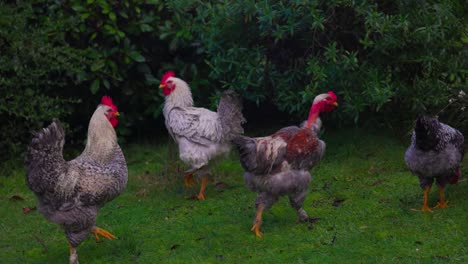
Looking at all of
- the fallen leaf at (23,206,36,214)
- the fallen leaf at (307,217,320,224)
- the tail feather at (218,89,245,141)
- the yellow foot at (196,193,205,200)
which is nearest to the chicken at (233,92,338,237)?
the fallen leaf at (307,217,320,224)

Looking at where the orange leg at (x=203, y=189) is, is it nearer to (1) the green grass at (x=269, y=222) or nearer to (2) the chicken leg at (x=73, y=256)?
(1) the green grass at (x=269, y=222)

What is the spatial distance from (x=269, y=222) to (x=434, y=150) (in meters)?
1.90

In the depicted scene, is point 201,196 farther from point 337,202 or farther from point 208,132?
point 337,202

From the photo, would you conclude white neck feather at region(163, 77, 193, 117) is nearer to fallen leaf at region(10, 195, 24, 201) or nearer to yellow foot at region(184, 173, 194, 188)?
yellow foot at region(184, 173, 194, 188)

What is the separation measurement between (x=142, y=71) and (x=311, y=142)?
4.53 m

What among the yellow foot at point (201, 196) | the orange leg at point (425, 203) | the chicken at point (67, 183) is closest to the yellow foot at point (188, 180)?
the yellow foot at point (201, 196)

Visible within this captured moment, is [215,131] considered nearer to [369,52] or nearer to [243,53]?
[243,53]

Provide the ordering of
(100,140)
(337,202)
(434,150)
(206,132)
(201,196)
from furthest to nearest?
(201,196) < (206,132) < (337,202) < (434,150) < (100,140)

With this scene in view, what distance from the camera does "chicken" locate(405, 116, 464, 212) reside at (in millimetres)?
7598

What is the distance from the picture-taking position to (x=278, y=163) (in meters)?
7.51

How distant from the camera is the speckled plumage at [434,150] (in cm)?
759

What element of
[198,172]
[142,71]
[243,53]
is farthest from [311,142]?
[142,71]

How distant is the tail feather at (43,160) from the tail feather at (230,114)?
273 centimetres

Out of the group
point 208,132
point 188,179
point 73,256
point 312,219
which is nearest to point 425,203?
point 312,219
